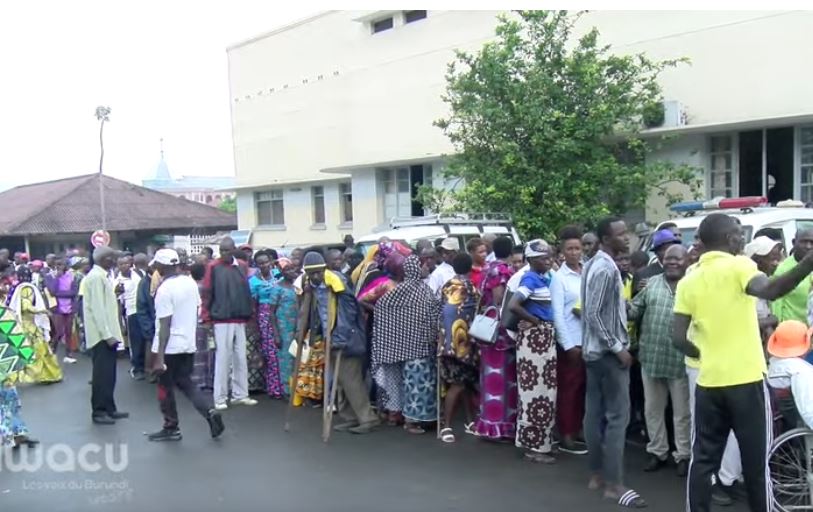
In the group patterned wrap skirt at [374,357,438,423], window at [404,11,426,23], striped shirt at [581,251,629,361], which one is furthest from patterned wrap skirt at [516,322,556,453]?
window at [404,11,426,23]

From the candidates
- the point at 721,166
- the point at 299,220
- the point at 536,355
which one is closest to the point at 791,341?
the point at 536,355

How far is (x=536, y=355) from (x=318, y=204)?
69.1 feet

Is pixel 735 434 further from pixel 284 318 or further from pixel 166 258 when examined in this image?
pixel 284 318

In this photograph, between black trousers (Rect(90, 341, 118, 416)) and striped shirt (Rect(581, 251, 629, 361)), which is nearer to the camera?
striped shirt (Rect(581, 251, 629, 361))

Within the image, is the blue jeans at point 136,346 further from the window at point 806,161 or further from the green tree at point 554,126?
the window at point 806,161

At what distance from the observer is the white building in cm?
1462

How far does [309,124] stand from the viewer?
2628 cm

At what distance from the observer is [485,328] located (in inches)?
259

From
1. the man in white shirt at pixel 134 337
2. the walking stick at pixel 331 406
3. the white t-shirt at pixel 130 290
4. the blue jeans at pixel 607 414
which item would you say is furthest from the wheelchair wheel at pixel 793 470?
the man in white shirt at pixel 134 337

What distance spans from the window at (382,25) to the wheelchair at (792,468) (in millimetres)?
19868

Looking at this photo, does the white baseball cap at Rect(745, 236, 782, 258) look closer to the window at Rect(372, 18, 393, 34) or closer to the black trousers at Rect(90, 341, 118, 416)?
the black trousers at Rect(90, 341, 118, 416)

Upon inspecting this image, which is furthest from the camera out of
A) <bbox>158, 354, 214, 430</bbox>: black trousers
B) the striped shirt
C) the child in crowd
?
<bbox>158, 354, 214, 430</bbox>: black trousers

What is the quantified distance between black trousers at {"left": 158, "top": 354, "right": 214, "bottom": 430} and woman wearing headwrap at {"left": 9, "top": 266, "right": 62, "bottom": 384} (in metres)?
3.99

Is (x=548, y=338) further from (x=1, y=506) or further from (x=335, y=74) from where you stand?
(x=335, y=74)
